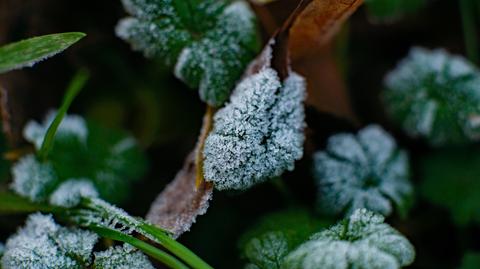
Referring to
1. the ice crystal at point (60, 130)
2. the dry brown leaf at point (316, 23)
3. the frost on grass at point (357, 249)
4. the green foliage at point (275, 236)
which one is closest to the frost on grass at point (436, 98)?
the dry brown leaf at point (316, 23)

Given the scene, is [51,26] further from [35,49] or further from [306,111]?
[306,111]

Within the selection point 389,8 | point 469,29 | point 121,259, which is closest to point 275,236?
point 121,259

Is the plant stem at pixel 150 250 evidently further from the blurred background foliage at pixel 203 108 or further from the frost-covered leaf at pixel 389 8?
the frost-covered leaf at pixel 389 8

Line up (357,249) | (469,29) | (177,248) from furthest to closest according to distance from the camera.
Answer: (469,29) < (177,248) < (357,249)

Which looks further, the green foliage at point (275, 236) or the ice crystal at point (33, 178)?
the ice crystal at point (33, 178)

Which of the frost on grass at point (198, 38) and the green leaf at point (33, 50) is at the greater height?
the green leaf at point (33, 50)

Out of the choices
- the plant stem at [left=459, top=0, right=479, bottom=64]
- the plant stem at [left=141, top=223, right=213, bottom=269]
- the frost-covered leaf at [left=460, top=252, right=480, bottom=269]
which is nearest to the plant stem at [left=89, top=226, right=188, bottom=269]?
the plant stem at [left=141, top=223, right=213, bottom=269]

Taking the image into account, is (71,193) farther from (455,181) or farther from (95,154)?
(455,181)
